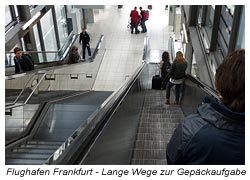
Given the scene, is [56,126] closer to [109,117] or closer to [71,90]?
[71,90]

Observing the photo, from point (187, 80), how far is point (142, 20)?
1176cm

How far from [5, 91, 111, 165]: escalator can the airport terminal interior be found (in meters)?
0.02

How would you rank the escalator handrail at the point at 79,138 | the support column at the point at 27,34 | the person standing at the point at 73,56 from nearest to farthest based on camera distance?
the escalator handrail at the point at 79,138
the person standing at the point at 73,56
the support column at the point at 27,34

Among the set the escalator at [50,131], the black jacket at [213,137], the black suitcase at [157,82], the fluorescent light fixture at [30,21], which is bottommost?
the black suitcase at [157,82]

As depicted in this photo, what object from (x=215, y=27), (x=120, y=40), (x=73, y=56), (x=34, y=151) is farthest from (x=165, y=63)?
(x=120, y=40)

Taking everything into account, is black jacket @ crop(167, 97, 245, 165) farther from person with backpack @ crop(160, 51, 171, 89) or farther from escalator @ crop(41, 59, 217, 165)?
person with backpack @ crop(160, 51, 171, 89)

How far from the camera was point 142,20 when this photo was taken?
18641 mm

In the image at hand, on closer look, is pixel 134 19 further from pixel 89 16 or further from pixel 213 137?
pixel 213 137

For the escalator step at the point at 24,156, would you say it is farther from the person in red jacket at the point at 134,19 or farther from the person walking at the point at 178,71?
the person in red jacket at the point at 134,19

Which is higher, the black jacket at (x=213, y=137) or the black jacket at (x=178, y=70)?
the black jacket at (x=213, y=137)

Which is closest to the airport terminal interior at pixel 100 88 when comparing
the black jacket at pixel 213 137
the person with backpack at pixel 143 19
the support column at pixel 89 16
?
the person with backpack at pixel 143 19

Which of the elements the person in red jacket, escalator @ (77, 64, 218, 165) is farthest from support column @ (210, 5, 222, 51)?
the person in red jacket

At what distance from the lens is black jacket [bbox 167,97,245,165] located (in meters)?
1.83

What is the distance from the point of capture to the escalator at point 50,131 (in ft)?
Answer: 17.9
